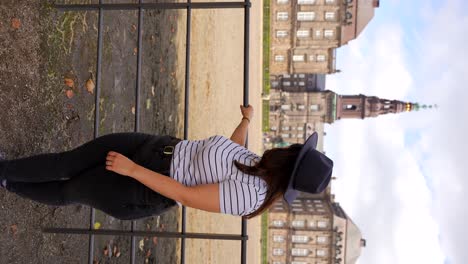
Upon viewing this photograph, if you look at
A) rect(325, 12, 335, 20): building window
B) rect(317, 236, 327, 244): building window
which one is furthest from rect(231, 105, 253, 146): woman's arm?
rect(317, 236, 327, 244): building window

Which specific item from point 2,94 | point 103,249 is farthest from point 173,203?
point 103,249

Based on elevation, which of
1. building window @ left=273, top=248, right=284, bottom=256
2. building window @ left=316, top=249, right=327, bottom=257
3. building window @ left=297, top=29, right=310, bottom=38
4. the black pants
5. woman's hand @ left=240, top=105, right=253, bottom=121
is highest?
building window @ left=297, top=29, right=310, bottom=38

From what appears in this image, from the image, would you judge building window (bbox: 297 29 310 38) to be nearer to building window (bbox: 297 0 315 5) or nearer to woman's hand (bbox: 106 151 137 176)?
building window (bbox: 297 0 315 5)

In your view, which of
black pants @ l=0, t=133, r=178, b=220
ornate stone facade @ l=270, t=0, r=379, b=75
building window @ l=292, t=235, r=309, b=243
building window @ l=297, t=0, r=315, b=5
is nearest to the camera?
black pants @ l=0, t=133, r=178, b=220

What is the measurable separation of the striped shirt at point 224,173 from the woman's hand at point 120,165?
0.21 m

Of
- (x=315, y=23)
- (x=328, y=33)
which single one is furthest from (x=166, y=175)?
(x=328, y=33)

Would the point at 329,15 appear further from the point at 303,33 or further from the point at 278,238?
the point at 278,238

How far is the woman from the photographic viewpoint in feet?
7.69

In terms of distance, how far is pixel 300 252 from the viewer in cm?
4509

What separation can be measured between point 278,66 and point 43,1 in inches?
1602

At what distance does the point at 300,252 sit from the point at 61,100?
42989mm

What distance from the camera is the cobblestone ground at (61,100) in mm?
3373

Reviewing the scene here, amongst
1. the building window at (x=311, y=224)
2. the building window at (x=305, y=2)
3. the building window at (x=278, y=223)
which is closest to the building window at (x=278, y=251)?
the building window at (x=278, y=223)

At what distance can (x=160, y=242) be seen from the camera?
19.9ft
